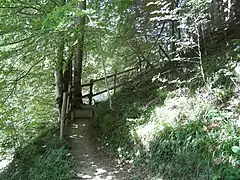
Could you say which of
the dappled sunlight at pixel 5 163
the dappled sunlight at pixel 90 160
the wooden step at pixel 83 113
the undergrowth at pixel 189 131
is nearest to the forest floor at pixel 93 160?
the dappled sunlight at pixel 90 160

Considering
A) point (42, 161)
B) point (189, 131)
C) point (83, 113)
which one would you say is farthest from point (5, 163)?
point (189, 131)

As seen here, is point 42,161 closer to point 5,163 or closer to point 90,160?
point 90,160

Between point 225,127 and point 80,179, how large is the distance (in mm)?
2786

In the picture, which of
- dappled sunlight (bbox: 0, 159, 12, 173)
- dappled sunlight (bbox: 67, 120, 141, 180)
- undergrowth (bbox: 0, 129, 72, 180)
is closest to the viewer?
dappled sunlight (bbox: 67, 120, 141, 180)

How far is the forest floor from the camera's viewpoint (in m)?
4.97

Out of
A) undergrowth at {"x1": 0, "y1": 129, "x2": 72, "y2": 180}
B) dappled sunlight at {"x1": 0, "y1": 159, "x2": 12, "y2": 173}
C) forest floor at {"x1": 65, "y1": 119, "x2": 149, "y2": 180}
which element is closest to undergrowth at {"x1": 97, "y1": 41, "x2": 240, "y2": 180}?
forest floor at {"x1": 65, "y1": 119, "x2": 149, "y2": 180}

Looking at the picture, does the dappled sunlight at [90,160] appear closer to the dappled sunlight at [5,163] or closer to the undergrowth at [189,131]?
the undergrowth at [189,131]

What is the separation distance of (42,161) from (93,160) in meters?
1.24

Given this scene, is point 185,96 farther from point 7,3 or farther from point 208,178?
point 7,3

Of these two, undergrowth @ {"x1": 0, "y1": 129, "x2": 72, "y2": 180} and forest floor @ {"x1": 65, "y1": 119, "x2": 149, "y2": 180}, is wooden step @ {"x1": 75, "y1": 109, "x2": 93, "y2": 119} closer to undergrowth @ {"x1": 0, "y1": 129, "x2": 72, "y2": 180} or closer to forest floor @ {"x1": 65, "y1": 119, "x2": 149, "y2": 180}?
forest floor @ {"x1": 65, "y1": 119, "x2": 149, "y2": 180}

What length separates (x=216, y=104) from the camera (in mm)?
4688

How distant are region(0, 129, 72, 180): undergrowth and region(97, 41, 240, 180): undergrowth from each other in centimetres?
122

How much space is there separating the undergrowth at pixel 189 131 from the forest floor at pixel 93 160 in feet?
0.68

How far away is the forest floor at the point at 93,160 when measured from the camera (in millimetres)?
4974
